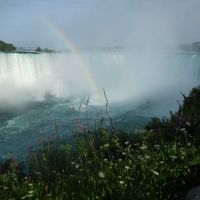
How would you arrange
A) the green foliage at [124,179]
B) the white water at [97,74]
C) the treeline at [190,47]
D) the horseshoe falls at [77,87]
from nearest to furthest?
the green foliage at [124,179]
the horseshoe falls at [77,87]
the white water at [97,74]
the treeline at [190,47]

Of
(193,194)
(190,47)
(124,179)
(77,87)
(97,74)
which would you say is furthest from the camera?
(190,47)

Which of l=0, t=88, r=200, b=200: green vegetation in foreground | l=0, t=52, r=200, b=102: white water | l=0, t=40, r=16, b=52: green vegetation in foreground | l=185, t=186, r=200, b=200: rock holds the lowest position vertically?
l=0, t=40, r=16, b=52: green vegetation in foreground

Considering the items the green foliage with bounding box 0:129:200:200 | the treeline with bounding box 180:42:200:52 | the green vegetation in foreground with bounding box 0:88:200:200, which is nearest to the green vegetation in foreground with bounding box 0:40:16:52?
the treeline with bounding box 180:42:200:52

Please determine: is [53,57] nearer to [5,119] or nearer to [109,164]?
[5,119]

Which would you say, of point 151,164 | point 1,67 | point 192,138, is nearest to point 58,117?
point 1,67

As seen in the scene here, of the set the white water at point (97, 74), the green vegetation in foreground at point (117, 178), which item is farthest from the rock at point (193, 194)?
the white water at point (97, 74)

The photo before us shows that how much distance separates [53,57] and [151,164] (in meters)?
41.8

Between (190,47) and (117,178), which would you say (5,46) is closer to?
(190,47)

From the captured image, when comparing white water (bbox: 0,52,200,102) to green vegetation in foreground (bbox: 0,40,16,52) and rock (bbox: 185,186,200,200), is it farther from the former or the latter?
rock (bbox: 185,186,200,200)

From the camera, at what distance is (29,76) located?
43.3 meters

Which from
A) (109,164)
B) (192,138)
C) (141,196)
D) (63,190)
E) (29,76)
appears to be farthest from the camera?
(29,76)

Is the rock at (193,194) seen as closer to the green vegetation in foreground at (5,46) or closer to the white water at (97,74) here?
the white water at (97,74)

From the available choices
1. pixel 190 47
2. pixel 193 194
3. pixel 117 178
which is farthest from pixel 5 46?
pixel 193 194

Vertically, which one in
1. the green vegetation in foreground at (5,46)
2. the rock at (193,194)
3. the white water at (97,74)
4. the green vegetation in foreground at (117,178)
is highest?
the rock at (193,194)
